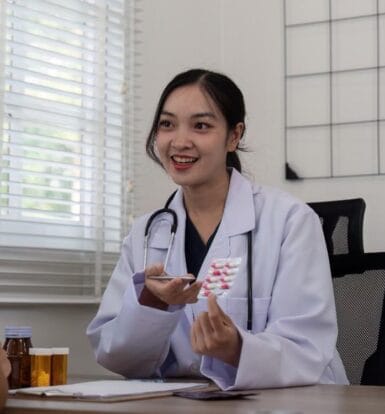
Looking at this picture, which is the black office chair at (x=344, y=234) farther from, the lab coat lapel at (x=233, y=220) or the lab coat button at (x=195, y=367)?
the lab coat button at (x=195, y=367)

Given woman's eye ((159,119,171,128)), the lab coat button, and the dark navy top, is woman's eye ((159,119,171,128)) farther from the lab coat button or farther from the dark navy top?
the lab coat button

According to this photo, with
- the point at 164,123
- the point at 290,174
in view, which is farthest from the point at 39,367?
the point at 290,174

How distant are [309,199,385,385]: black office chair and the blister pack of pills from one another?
0.68 m

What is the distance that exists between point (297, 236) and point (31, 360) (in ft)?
2.12

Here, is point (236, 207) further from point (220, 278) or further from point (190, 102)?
point (220, 278)

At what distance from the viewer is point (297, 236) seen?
1.99 metres

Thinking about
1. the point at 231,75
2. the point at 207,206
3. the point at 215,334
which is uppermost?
the point at 231,75

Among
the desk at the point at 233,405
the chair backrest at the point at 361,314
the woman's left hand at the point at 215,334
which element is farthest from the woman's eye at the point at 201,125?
the desk at the point at 233,405

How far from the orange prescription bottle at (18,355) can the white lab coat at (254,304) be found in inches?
10.0

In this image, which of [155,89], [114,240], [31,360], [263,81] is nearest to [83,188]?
[114,240]

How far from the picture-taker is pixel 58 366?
172 cm

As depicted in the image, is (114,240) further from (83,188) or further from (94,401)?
(94,401)

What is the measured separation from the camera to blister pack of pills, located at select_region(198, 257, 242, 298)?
161 cm

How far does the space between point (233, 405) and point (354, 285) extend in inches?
41.1
